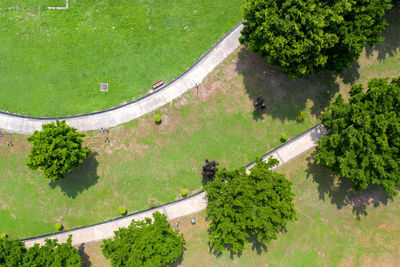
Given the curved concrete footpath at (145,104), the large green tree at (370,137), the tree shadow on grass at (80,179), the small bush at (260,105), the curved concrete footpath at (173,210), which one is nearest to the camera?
the large green tree at (370,137)

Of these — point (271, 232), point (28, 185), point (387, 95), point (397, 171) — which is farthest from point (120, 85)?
point (397, 171)

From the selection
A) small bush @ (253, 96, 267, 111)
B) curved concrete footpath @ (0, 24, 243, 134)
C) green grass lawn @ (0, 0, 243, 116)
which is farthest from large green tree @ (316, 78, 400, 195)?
green grass lawn @ (0, 0, 243, 116)

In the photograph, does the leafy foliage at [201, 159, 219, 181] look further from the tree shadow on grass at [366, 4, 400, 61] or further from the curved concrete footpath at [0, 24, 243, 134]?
the tree shadow on grass at [366, 4, 400, 61]

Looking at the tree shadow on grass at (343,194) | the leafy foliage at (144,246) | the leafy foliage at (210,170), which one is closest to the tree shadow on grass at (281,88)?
the tree shadow on grass at (343,194)

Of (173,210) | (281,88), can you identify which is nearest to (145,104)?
(173,210)

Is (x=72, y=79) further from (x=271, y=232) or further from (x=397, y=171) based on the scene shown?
(x=397, y=171)

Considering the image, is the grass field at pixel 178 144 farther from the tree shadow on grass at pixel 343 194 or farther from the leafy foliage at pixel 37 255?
the tree shadow on grass at pixel 343 194
